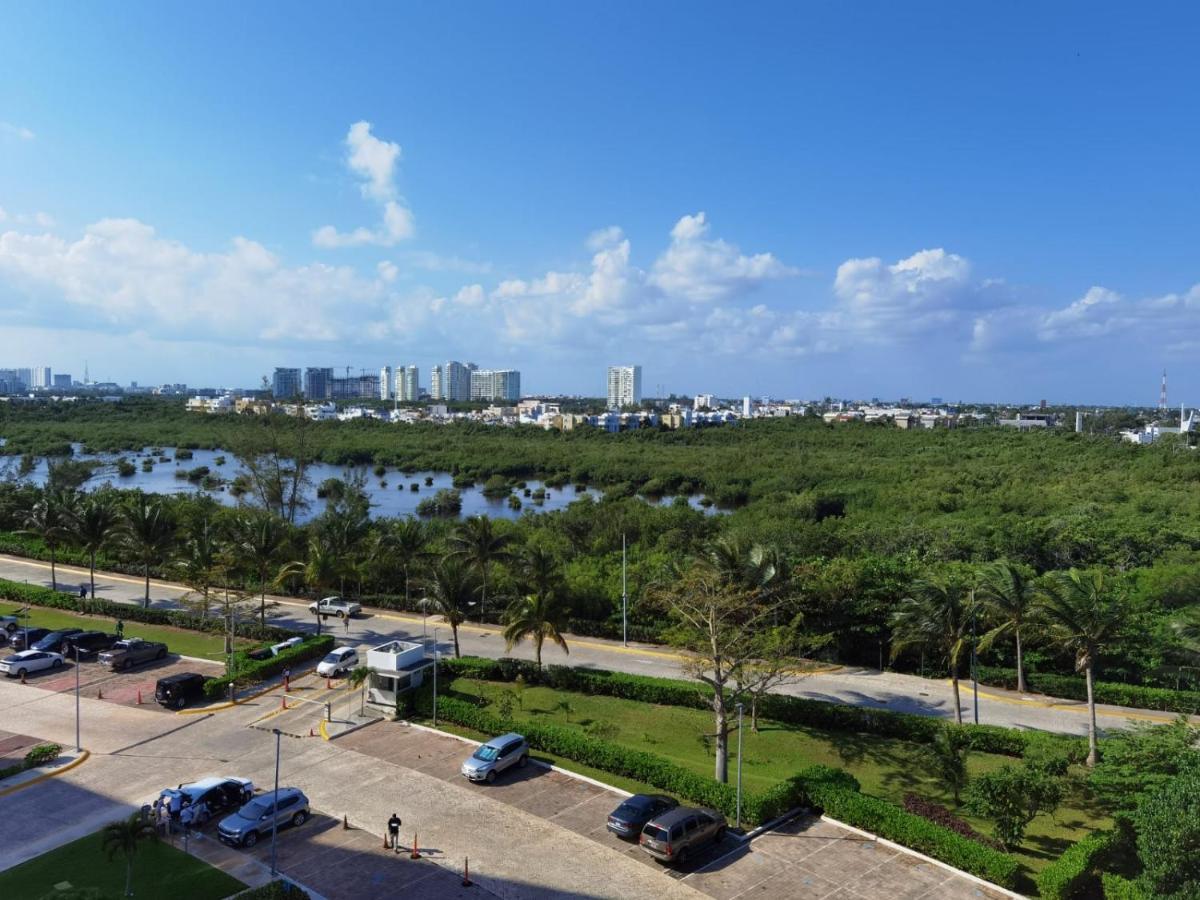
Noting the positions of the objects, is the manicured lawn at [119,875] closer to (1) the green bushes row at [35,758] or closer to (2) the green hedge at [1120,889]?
(1) the green bushes row at [35,758]

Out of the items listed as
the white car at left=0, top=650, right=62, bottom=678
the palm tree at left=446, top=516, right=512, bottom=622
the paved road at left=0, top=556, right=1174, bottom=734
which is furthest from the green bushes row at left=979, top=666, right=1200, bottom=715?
the white car at left=0, top=650, right=62, bottom=678

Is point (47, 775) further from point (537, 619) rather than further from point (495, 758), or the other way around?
point (537, 619)

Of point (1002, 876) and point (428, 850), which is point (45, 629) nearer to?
point (428, 850)

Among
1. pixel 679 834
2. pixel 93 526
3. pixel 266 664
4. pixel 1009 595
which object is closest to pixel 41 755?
pixel 266 664

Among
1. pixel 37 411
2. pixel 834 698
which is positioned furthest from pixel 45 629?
pixel 37 411

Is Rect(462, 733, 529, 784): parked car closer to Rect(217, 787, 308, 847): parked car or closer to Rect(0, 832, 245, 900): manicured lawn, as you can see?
Rect(217, 787, 308, 847): parked car
